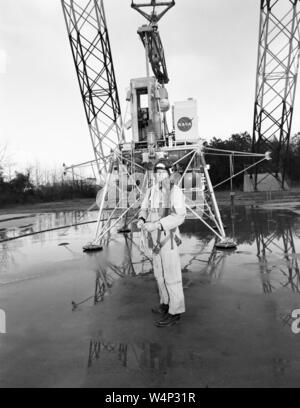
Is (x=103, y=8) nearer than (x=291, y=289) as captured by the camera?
No

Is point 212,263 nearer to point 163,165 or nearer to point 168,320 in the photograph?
point 168,320

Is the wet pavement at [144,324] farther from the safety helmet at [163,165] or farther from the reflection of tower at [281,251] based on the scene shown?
the safety helmet at [163,165]

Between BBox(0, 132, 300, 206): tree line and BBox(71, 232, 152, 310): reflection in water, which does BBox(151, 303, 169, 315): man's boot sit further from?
BBox(0, 132, 300, 206): tree line

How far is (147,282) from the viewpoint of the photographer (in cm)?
566

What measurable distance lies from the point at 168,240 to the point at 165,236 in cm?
6

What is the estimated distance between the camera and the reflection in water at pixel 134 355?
9.65 feet

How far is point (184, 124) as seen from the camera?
9719 millimetres

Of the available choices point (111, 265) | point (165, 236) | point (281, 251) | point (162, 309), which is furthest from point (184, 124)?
point (162, 309)

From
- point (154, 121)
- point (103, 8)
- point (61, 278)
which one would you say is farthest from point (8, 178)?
point (61, 278)

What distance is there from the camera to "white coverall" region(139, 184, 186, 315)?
3.92 meters

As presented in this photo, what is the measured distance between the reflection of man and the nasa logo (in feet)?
18.5

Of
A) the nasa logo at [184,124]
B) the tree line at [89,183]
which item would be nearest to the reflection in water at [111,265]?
the nasa logo at [184,124]
